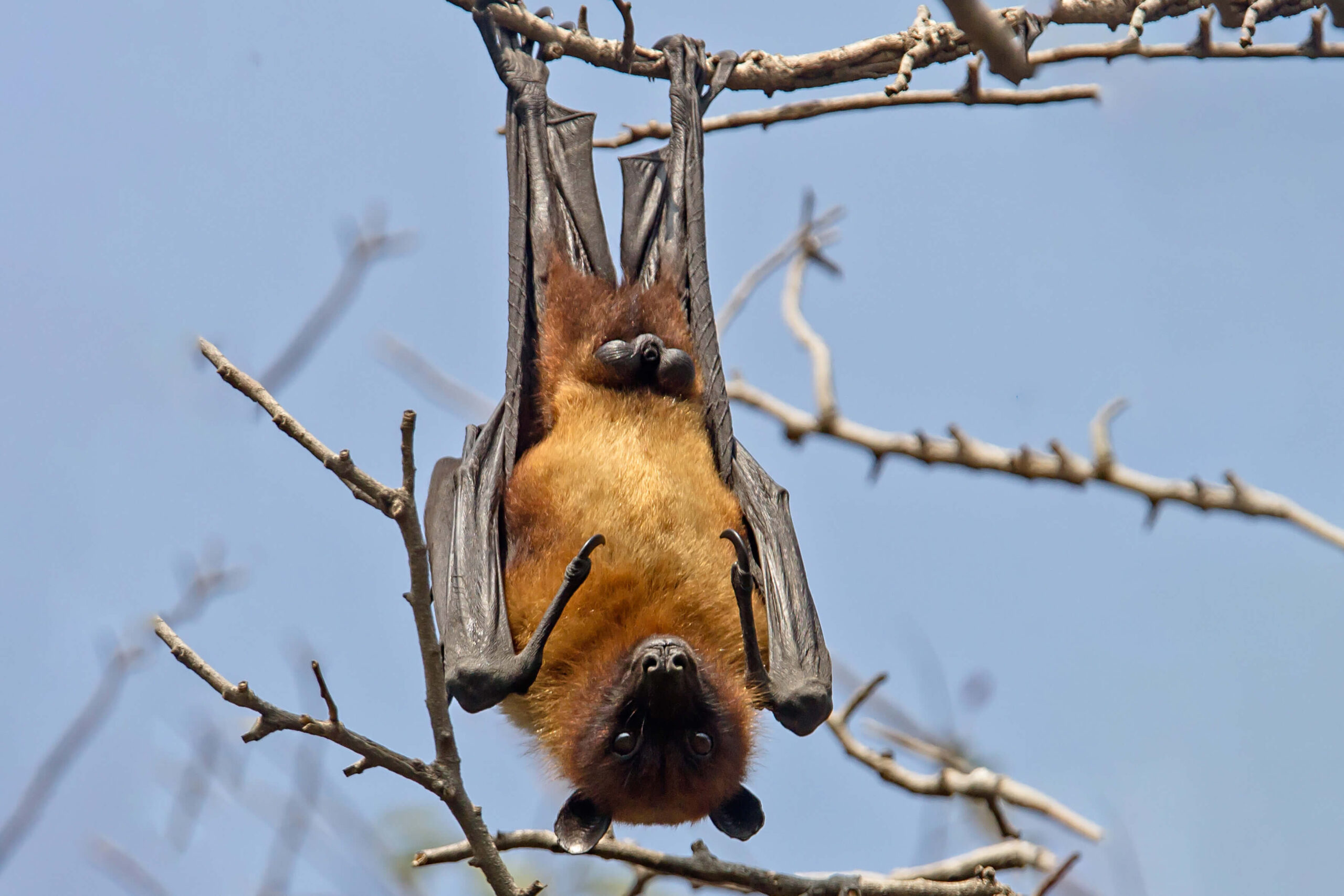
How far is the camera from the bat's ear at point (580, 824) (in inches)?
218

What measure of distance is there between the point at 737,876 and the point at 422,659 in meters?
2.04

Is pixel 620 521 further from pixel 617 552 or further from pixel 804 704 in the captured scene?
pixel 804 704

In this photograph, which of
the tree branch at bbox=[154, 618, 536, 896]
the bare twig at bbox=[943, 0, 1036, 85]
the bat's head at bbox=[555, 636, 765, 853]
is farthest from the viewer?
the bat's head at bbox=[555, 636, 765, 853]

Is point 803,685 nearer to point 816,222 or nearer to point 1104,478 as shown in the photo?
point 1104,478

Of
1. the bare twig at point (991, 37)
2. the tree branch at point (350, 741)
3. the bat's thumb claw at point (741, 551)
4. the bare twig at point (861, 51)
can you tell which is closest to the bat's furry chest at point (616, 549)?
the bat's thumb claw at point (741, 551)

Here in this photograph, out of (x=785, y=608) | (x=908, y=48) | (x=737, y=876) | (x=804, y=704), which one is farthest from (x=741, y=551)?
(x=908, y=48)

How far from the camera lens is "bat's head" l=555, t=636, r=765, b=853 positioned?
18.3ft

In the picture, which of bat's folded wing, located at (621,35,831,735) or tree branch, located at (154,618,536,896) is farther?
bat's folded wing, located at (621,35,831,735)

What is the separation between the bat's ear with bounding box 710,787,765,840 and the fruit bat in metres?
0.01

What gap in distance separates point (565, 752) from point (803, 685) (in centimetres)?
119

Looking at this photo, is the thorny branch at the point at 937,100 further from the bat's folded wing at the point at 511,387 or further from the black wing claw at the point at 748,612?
the black wing claw at the point at 748,612

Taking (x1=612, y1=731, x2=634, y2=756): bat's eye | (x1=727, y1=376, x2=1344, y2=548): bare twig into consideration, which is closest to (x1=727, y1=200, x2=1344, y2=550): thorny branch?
(x1=727, y1=376, x2=1344, y2=548): bare twig

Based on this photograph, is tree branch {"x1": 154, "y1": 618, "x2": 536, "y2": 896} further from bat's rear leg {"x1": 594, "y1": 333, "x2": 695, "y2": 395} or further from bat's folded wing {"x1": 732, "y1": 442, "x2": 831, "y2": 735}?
bat's rear leg {"x1": 594, "y1": 333, "x2": 695, "y2": 395}

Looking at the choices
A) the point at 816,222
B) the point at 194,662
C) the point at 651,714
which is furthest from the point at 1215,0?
the point at 816,222
